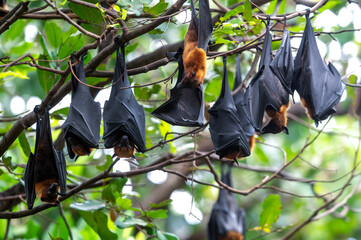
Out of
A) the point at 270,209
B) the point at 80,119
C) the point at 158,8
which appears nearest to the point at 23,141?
the point at 80,119

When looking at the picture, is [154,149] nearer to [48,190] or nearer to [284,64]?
[48,190]

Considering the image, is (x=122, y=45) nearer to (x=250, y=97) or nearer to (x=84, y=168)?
(x=250, y=97)

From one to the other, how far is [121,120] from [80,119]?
1.14 feet

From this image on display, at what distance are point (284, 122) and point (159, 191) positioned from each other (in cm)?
464

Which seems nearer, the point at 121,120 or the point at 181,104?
the point at 121,120

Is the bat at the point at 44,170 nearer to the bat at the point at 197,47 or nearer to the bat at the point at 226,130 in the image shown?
the bat at the point at 197,47

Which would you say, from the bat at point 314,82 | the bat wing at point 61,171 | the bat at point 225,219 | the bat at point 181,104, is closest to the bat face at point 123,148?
the bat at point 181,104

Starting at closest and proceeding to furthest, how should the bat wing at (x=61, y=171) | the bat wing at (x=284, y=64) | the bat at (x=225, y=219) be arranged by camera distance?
the bat wing at (x=284, y=64) → the bat wing at (x=61, y=171) → the bat at (x=225, y=219)

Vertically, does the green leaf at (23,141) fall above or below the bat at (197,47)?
below

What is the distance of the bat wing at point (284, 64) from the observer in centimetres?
402

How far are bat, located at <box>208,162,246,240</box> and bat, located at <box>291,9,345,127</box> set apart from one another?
3.62 metres

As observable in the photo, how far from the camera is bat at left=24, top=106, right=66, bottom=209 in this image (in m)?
4.36

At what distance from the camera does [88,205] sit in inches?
196

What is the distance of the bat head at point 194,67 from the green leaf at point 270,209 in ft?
6.99
